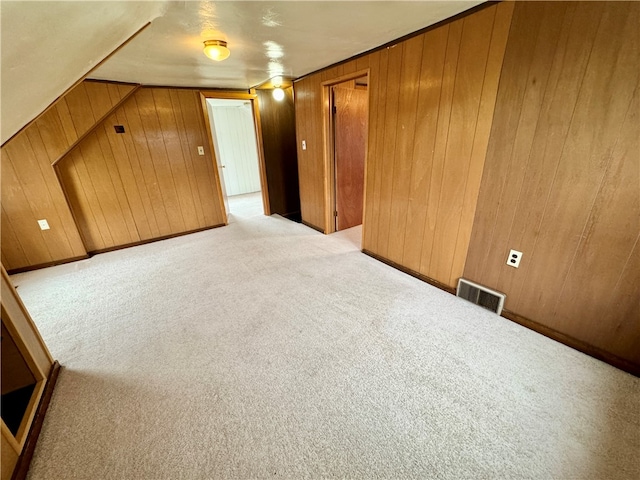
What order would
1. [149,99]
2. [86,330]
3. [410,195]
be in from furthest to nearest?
[149,99] < [410,195] < [86,330]

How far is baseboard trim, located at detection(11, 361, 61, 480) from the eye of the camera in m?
1.05

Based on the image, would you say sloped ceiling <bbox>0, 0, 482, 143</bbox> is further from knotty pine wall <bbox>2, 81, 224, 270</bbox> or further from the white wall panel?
the white wall panel

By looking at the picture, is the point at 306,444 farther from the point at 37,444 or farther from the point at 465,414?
the point at 37,444

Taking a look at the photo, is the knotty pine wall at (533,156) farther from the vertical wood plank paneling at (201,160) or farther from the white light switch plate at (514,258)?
the vertical wood plank paneling at (201,160)

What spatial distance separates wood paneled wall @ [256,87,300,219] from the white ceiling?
1.24 meters

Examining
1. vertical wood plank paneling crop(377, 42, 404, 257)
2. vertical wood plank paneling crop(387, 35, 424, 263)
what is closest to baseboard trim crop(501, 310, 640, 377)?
vertical wood plank paneling crop(387, 35, 424, 263)

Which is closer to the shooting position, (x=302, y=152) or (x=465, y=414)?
(x=465, y=414)

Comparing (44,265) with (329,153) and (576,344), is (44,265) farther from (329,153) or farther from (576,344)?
(576,344)

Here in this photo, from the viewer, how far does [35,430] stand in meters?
1.22

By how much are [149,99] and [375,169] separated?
3.01 metres

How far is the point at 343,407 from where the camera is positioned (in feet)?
4.31

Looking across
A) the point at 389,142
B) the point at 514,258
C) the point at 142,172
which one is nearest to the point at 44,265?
the point at 142,172

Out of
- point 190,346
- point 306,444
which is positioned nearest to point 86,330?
point 190,346

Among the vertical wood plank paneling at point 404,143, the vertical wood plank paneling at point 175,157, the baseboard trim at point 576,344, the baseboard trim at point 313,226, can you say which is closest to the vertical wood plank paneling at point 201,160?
the vertical wood plank paneling at point 175,157
